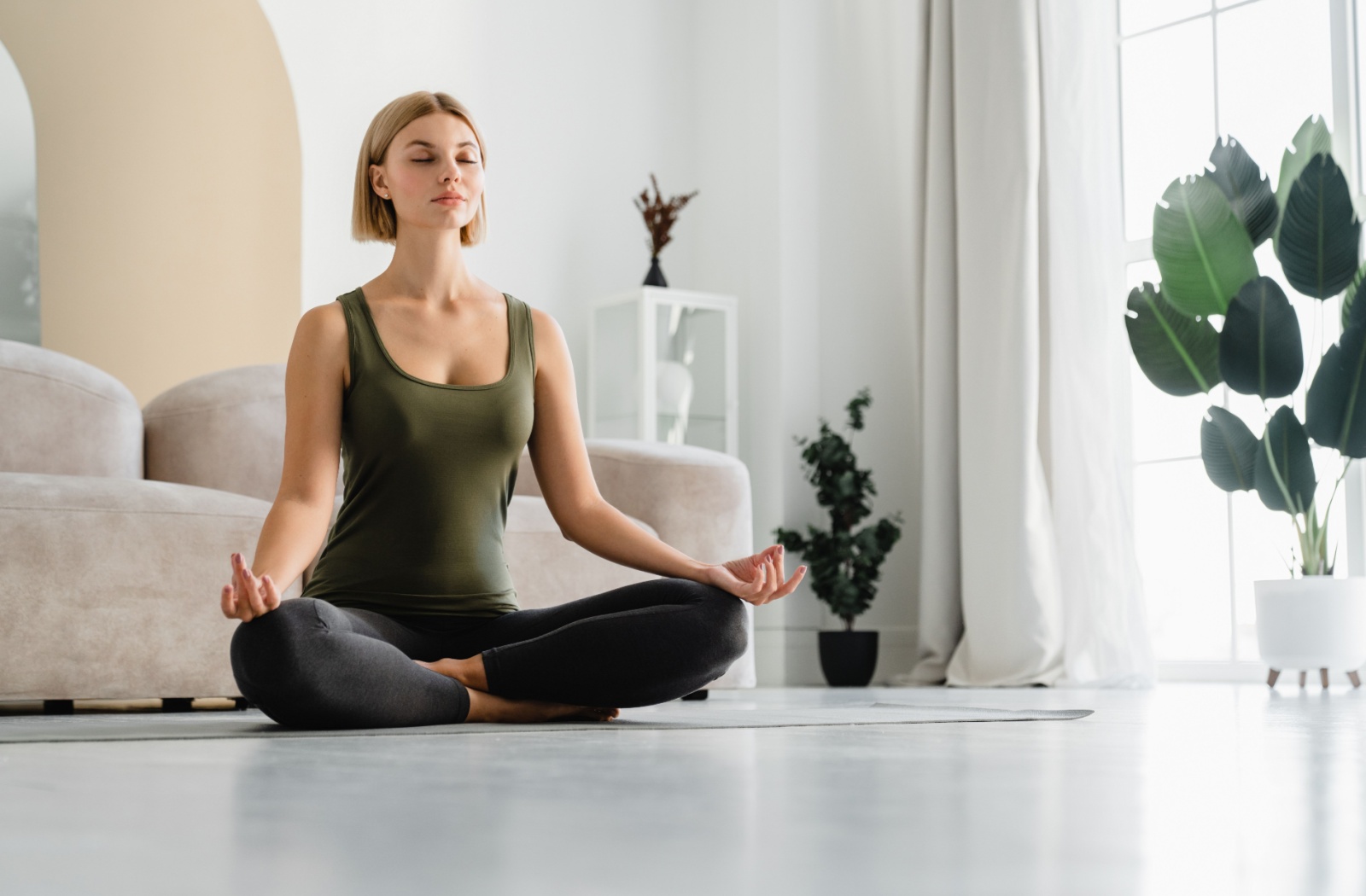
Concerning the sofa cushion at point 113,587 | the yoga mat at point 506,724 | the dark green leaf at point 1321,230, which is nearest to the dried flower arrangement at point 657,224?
the dark green leaf at point 1321,230

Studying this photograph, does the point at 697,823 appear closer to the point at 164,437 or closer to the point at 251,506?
the point at 251,506

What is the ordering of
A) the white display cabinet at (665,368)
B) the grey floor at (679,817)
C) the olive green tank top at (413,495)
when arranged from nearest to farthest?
the grey floor at (679,817) → the olive green tank top at (413,495) → the white display cabinet at (665,368)

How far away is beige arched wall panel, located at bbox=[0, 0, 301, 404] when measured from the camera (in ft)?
13.4

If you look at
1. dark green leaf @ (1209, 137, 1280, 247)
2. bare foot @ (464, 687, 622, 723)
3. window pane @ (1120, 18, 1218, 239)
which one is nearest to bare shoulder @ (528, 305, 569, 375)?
bare foot @ (464, 687, 622, 723)

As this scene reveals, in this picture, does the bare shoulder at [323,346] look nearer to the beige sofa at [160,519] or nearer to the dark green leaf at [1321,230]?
the beige sofa at [160,519]

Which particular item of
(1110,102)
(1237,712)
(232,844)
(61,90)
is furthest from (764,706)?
(61,90)

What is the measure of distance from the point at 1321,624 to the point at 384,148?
2.35 m

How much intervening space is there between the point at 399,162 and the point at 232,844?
127 cm

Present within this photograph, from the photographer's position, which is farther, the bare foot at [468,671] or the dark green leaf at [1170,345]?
the dark green leaf at [1170,345]

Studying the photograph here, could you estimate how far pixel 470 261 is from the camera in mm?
4730

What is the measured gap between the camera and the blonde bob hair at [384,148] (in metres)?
1.76

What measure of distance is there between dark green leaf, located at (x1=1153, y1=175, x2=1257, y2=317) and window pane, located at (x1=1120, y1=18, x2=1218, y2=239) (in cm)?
73

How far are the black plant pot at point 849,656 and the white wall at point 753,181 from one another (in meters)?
0.30

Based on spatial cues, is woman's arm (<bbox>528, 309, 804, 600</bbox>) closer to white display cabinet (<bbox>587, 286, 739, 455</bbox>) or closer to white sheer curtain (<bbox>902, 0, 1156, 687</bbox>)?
white sheer curtain (<bbox>902, 0, 1156, 687</bbox>)
